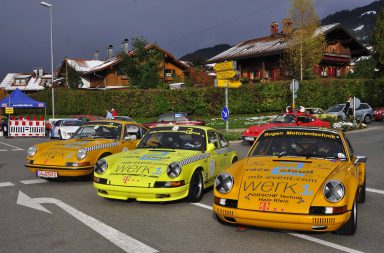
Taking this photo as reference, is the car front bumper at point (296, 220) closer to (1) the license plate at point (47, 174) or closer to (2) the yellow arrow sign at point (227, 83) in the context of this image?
(1) the license plate at point (47, 174)

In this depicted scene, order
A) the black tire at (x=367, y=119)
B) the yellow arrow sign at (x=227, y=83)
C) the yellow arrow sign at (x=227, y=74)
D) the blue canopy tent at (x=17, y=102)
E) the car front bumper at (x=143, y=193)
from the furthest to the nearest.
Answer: the blue canopy tent at (x=17, y=102), the black tire at (x=367, y=119), the yellow arrow sign at (x=227, y=83), the yellow arrow sign at (x=227, y=74), the car front bumper at (x=143, y=193)

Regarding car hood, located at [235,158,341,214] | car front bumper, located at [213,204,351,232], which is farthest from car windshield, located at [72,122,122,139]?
car front bumper, located at [213,204,351,232]

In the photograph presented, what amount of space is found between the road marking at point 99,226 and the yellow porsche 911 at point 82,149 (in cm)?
100

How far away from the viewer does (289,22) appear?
125 feet

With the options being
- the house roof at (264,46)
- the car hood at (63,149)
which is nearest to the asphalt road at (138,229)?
the car hood at (63,149)

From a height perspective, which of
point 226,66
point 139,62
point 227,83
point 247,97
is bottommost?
point 247,97

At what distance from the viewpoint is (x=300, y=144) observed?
6.56 m

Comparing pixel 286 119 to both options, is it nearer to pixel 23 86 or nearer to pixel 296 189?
pixel 296 189

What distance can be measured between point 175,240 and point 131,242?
1.76 feet

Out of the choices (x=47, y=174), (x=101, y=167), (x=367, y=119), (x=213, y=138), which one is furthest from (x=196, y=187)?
(x=367, y=119)

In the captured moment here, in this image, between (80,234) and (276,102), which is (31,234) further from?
(276,102)

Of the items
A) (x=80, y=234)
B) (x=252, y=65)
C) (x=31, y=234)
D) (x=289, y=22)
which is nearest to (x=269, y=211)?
(x=80, y=234)

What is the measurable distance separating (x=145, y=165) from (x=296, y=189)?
276 centimetres

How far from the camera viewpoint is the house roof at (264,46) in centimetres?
4194
